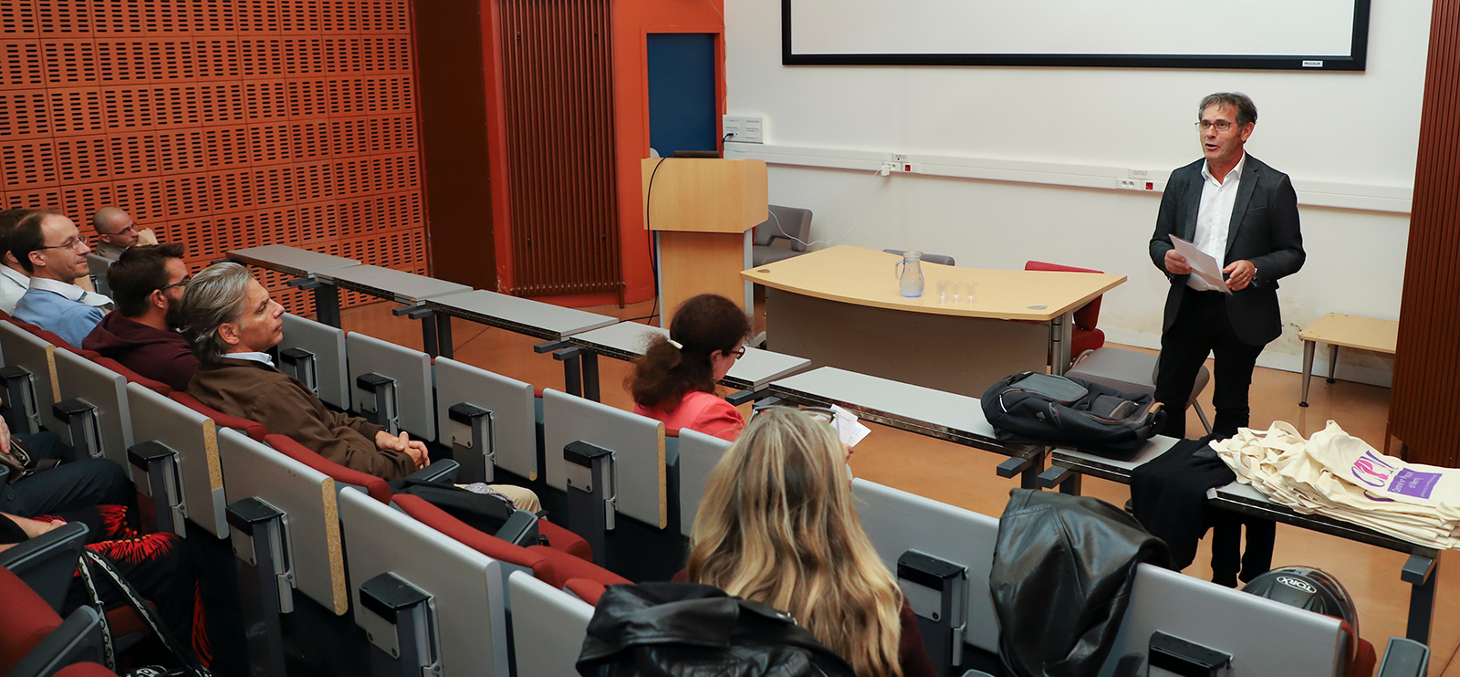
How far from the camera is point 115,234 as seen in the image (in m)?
5.75

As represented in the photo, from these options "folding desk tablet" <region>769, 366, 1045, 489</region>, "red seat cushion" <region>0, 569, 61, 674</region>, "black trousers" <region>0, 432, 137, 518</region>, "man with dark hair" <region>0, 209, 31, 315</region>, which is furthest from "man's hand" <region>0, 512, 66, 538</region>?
"man with dark hair" <region>0, 209, 31, 315</region>

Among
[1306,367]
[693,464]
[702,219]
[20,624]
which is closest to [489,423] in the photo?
[693,464]

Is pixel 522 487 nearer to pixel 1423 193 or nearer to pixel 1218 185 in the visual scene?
pixel 1218 185

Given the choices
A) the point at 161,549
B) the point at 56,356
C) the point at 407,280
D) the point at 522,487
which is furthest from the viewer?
the point at 407,280

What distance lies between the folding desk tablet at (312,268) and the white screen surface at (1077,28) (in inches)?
154

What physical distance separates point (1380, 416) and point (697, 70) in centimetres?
521

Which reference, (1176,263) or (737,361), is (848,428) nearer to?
(737,361)

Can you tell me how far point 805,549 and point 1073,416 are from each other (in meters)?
1.25

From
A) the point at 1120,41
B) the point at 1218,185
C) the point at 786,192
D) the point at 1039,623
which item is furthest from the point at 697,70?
the point at 1039,623

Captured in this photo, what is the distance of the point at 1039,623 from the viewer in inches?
73.9

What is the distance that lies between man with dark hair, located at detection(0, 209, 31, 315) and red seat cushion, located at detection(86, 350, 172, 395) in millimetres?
1261

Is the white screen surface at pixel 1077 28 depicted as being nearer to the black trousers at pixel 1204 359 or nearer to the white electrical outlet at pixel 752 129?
the white electrical outlet at pixel 752 129

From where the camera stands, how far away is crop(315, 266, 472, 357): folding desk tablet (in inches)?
184

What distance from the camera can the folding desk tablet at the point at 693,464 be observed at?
8.48 feet
